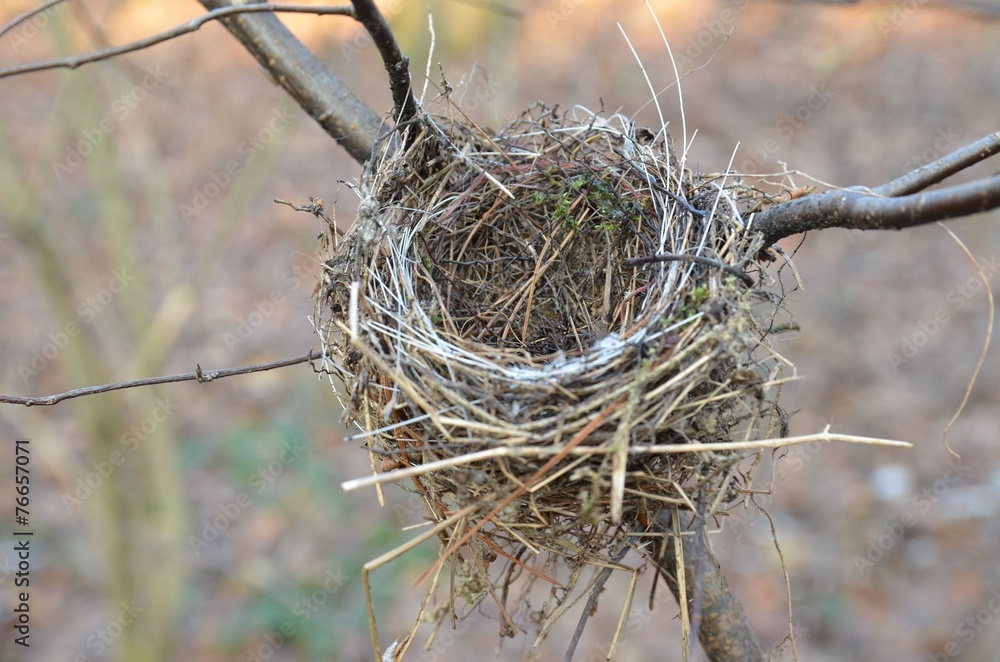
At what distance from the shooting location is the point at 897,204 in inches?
50.9

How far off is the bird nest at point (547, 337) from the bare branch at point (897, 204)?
97 mm

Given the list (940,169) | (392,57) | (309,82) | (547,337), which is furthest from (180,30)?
(940,169)

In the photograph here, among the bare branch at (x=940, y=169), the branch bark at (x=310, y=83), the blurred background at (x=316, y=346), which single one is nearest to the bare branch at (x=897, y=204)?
the bare branch at (x=940, y=169)

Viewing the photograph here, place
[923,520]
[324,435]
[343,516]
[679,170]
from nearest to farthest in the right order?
[679,170], [923,520], [343,516], [324,435]

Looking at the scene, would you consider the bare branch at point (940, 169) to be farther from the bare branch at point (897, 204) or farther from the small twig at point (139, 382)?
the small twig at point (139, 382)

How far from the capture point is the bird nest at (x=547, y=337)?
4.91ft

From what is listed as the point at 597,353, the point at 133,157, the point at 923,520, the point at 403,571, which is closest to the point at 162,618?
the point at 403,571

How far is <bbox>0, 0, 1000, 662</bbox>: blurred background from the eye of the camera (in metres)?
4.14

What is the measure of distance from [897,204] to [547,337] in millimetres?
1185

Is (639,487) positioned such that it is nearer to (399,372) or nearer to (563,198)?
(399,372)

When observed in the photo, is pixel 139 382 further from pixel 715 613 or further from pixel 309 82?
pixel 715 613

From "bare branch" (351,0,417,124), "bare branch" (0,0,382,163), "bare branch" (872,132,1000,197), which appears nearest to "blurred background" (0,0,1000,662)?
"bare branch" (0,0,382,163)

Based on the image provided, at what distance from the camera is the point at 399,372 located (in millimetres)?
1618

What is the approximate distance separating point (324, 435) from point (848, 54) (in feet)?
19.4
